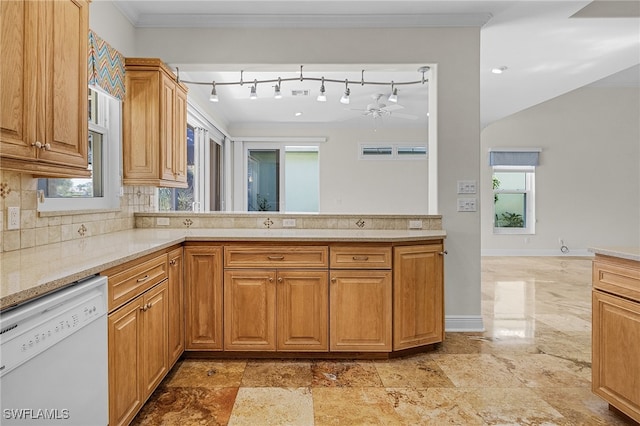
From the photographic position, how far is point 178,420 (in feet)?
6.14

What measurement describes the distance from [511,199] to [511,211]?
26 cm

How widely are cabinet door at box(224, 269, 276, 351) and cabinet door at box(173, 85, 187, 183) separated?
1186mm

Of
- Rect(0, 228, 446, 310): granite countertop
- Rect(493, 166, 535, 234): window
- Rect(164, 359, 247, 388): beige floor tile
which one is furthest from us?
Rect(493, 166, 535, 234): window

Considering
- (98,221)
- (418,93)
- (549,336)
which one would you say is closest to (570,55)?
(418,93)

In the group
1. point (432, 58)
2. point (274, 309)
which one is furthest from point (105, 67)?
point (432, 58)

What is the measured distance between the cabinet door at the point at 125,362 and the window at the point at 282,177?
17.8ft

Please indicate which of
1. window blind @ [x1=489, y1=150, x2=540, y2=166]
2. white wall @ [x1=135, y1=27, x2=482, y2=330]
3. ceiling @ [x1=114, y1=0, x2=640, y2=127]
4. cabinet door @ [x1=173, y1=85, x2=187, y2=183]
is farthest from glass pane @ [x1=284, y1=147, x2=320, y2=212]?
white wall @ [x1=135, y1=27, x2=482, y2=330]

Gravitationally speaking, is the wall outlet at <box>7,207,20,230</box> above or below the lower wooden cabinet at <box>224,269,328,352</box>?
above

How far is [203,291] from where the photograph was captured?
2.49m

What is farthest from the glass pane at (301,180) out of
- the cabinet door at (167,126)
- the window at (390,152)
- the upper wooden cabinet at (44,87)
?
the upper wooden cabinet at (44,87)

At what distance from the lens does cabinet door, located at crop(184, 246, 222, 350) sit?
2.48 metres

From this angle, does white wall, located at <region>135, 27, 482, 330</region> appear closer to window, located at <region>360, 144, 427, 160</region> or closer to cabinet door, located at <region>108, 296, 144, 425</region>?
cabinet door, located at <region>108, 296, 144, 425</region>

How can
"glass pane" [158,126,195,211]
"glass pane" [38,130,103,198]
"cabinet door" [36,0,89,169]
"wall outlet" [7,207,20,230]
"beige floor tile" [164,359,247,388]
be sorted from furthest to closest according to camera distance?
"glass pane" [158,126,195,211] < "beige floor tile" [164,359,247,388] < "glass pane" [38,130,103,198] < "wall outlet" [7,207,20,230] < "cabinet door" [36,0,89,169]

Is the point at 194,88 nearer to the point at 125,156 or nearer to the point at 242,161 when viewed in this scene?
the point at 125,156
